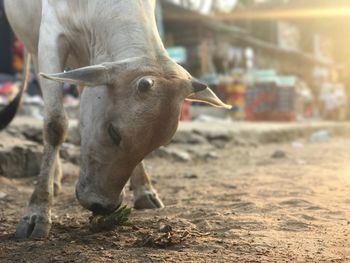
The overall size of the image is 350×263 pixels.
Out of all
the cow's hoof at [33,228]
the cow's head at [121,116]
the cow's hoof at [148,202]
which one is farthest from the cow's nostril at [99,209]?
the cow's hoof at [148,202]

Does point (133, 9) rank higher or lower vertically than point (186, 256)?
higher

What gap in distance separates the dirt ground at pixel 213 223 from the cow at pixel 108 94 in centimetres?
24

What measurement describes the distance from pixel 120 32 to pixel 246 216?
1.24 m

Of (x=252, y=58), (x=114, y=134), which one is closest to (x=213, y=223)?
(x=114, y=134)

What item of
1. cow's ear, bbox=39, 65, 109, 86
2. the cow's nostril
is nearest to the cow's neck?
cow's ear, bbox=39, 65, 109, 86

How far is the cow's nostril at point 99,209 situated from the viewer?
272 centimetres

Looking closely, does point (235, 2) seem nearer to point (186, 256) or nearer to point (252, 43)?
point (252, 43)

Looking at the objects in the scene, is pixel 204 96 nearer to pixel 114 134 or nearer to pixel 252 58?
pixel 114 134

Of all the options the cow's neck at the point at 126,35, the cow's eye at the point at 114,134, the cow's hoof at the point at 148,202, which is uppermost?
the cow's neck at the point at 126,35

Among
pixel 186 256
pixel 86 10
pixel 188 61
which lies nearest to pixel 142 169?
pixel 86 10

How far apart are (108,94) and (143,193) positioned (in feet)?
4.01

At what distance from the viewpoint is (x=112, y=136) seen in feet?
8.79

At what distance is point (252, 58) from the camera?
68.7ft

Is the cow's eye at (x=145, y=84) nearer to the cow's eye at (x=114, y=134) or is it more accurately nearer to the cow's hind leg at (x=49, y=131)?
the cow's eye at (x=114, y=134)
